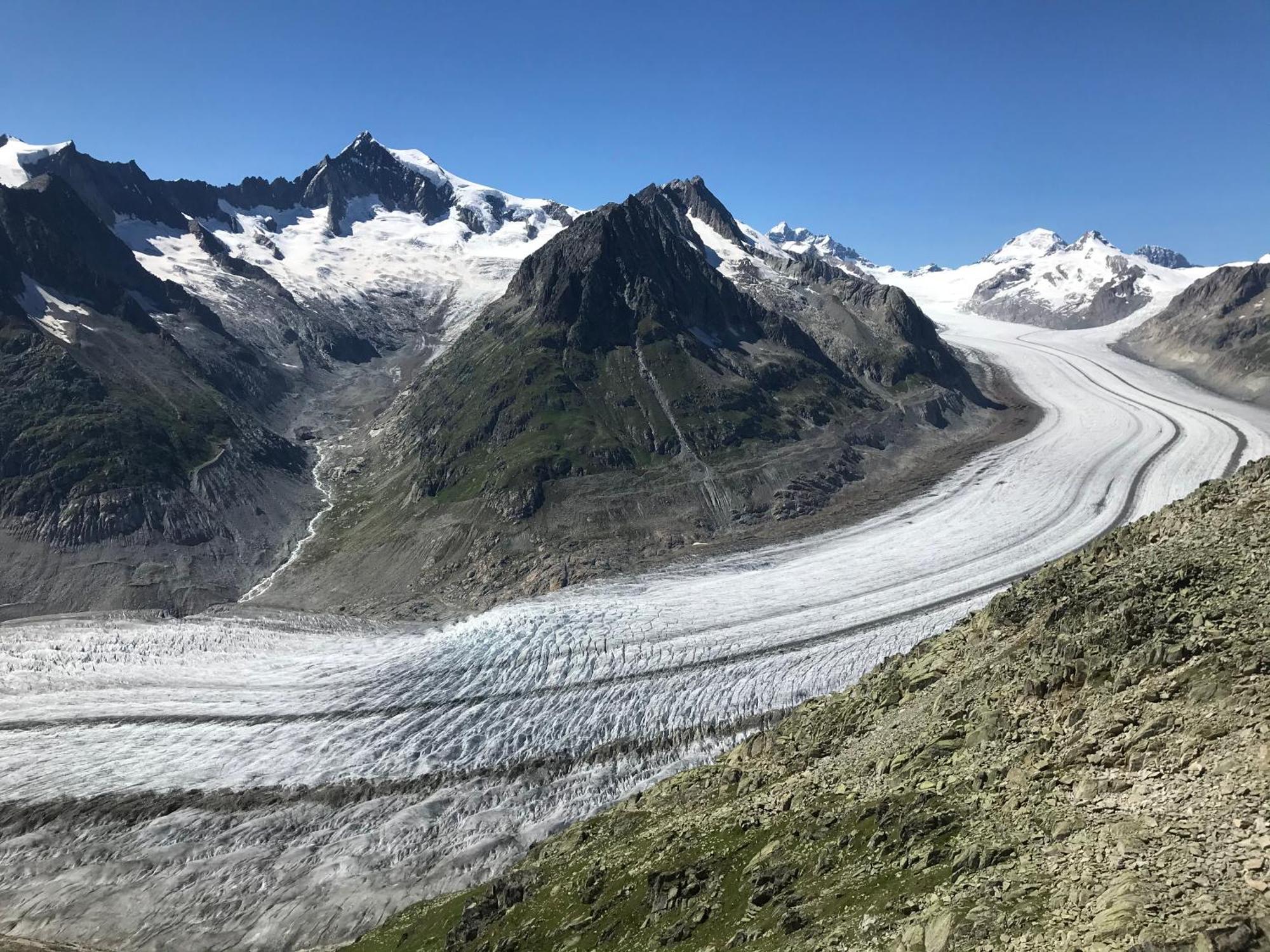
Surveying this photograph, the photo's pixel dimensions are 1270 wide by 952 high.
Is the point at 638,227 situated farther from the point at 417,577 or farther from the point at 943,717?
the point at 943,717

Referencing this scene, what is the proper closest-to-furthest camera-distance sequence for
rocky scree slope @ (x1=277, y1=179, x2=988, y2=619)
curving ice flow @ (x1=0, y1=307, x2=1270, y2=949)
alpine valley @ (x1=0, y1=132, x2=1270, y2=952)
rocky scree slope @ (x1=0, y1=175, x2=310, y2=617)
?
alpine valley @ (x1=0, y1=132, x2=1270, y2=952)
curving ice flow @ (x1=0, y1=307, x2=1270, y2=949)
rocky scree slope @ (x1=0, y1=175, x2=310, y2=617)
rocky scree slope @ (x1=277, y1=179, x2=988, y2=619)

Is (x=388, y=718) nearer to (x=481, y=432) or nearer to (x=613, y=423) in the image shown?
(x=481, y=432)

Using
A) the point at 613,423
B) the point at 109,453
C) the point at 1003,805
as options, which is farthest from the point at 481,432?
the point at 1003,805

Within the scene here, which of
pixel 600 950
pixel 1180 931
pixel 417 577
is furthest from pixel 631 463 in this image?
pixel 1180 931

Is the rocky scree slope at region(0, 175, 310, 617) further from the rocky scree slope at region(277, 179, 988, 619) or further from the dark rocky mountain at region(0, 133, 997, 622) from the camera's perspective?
the rocky scree slope at region(277, 179, 988, 619)

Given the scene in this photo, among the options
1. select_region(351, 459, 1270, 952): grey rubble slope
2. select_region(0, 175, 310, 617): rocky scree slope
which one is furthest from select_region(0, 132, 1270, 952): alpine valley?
select_region(0, 175, 310, 617): rocky scree slope

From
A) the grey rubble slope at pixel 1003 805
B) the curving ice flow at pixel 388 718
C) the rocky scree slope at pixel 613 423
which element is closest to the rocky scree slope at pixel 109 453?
the curving ice flow at pixel 388 718

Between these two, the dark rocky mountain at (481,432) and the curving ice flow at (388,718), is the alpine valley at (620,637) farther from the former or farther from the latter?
the dark rocky mountain at (481,432)
